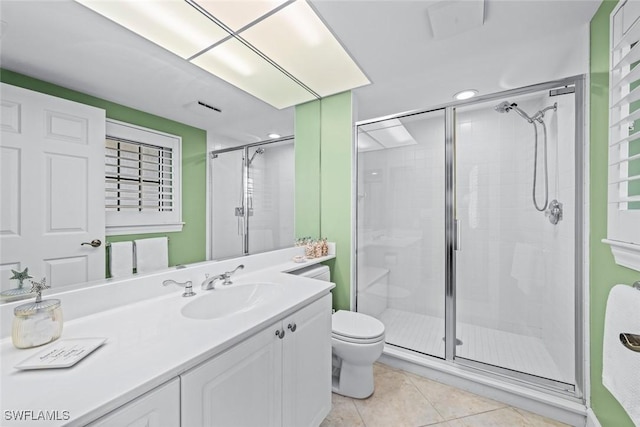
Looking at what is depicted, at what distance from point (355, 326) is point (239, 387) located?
3.54ft

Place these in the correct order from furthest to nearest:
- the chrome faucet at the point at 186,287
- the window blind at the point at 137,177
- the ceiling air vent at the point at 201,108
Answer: the ceiling air vent at the point at 201,108, the chrome faucet at the point at 186,287, the window blind at the point at 137,177

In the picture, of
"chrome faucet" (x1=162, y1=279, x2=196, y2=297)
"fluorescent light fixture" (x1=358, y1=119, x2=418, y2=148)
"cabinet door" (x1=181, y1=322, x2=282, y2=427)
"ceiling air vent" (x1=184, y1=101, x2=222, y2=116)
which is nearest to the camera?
"cabinet door" (x1=181, y1=322, x2=282, y2=427)

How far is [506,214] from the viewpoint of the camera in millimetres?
2252

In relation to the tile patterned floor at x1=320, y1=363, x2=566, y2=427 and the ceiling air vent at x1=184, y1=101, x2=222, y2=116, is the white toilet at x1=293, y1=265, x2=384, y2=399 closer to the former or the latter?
the tile patterned floor at x1=320, y1=363, x2=566, y2=427

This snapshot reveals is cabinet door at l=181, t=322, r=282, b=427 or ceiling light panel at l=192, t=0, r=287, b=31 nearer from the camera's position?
cabinet door at l=181, t=322, r=282, b=427

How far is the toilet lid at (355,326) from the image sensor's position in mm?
1653

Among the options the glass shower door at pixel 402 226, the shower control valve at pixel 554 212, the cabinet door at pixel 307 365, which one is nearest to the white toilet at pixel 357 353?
the cabinet door at pixel 307 365

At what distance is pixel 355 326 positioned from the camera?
177 centimetres

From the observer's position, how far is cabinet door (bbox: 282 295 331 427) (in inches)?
42.3

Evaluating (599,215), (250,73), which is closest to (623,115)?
(599,215)

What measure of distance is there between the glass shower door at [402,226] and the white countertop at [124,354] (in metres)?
1.54

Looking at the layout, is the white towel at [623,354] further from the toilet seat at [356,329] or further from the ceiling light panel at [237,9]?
the ceiling light panel at [237,9]

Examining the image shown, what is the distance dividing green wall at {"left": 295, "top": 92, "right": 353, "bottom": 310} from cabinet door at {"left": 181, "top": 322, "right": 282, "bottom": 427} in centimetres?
125

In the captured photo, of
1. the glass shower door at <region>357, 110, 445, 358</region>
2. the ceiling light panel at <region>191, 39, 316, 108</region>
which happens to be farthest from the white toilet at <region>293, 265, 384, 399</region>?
the ceiling light panel at <region>191, 39, 316, 108</region>
